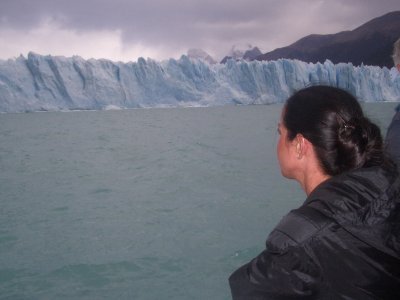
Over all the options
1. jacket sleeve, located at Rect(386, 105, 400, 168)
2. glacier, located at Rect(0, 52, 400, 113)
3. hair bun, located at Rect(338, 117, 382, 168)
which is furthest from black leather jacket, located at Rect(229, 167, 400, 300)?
glacier, located at Rect(0, 52, 400, 113)

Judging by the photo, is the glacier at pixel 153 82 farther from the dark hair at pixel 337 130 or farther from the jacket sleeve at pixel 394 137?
the dark hair at pixel 337 130

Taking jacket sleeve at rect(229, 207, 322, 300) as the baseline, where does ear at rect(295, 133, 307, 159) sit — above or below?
above

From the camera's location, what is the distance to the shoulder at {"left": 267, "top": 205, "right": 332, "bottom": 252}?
80 centimetres

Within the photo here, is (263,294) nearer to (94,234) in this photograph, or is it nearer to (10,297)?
(10,297)

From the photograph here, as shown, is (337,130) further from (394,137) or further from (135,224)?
(135,224)

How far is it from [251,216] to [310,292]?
13.6 ft

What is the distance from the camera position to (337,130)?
0.98m

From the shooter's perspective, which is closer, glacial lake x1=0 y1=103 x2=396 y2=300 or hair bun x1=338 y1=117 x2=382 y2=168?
hair bun x1=338 y1=117 x2=382 y2=168

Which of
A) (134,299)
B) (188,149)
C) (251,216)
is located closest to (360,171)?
(134,299)

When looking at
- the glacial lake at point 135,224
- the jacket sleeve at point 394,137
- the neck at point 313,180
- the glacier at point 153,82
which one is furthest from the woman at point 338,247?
the glacier at point 153,82

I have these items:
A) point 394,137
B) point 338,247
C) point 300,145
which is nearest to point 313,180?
point 300,145

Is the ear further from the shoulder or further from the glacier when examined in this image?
the glacier

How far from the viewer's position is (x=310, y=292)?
81 cm

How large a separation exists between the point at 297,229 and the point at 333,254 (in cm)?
9
